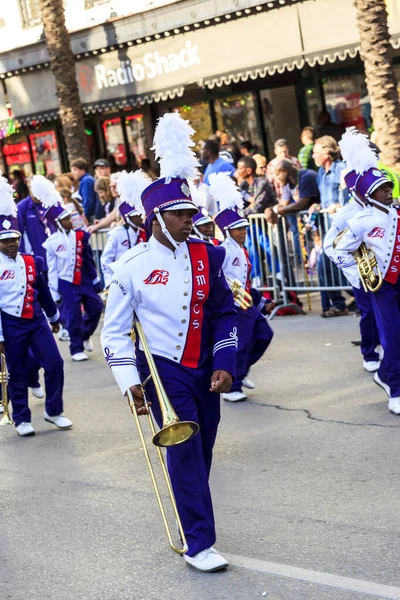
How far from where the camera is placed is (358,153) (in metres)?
9.09

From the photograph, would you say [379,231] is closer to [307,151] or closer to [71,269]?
[71,269]

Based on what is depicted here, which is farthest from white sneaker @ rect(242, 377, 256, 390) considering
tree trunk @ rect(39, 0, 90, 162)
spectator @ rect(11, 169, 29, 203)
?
spectator @ rect(11, 169, 29, 203)

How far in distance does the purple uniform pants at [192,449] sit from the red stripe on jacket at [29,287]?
3718 millimetres

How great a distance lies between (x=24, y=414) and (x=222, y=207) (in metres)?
2.50

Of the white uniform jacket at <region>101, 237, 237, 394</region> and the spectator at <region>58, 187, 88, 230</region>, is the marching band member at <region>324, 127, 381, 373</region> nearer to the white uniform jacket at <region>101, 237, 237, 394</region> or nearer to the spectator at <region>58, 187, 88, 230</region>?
the white uniform jacket at <region>101, 237, 237, 394</region>

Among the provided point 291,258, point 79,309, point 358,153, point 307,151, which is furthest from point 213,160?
point 358,153

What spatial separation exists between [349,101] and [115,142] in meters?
6.81

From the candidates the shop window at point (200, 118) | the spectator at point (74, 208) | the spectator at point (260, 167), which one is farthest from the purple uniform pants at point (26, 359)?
the shop window at point (200, 118)

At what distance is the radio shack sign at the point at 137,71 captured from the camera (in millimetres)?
20125

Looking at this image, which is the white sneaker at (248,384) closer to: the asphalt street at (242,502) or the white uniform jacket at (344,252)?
the asphalt street at (242,502)

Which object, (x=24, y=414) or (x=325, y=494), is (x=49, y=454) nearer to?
(x=24, y=414)

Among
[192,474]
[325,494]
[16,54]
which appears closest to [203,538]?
[192,474]

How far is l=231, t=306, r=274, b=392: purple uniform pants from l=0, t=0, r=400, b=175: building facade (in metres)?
7.23

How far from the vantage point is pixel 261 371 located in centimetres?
1145
